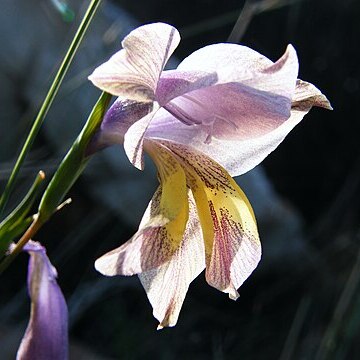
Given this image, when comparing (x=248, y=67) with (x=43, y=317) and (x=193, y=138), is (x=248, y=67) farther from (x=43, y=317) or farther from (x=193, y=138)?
(x=43, y=317)

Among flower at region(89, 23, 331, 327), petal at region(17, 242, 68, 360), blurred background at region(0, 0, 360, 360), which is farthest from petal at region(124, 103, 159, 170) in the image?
blurred background at region(0, 0, 360, 360)

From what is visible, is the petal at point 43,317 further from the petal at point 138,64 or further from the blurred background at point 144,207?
the blurred background at point 144,207

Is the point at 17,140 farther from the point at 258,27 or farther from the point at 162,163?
the point at 162,163

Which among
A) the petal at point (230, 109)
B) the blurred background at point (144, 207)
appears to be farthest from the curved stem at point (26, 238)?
the blurred background at point (144, 207)

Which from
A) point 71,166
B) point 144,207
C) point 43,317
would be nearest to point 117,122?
point 71,166

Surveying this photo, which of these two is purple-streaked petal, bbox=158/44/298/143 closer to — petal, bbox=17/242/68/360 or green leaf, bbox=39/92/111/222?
green leaf, bbox=39/92/111/222

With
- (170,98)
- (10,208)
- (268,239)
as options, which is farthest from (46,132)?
(170,98)
